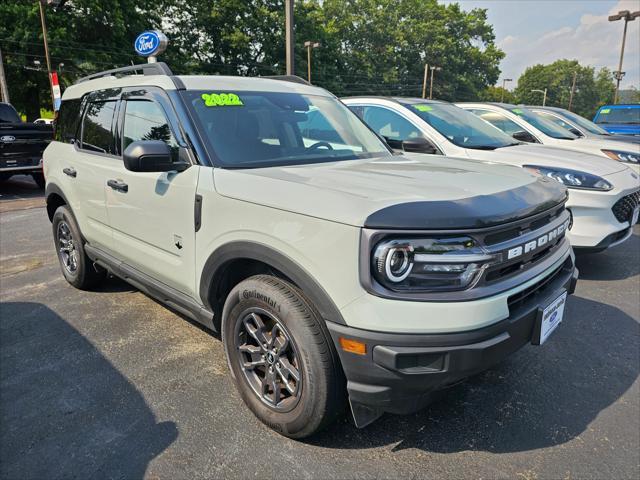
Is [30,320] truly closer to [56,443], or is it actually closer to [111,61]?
[56,443]

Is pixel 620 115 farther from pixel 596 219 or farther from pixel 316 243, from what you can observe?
pixel 316 243

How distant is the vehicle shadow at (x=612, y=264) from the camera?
16.1ft

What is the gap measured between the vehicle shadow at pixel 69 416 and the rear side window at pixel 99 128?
1.48 meters

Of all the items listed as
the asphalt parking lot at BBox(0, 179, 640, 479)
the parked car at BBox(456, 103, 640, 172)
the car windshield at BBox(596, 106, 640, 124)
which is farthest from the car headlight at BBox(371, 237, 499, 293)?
the car windshield at BBox(596, 106, 640, 124)

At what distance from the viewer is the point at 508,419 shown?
253 centimetres

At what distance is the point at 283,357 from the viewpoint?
7.55 feet

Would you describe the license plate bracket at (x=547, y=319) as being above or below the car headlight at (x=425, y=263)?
below

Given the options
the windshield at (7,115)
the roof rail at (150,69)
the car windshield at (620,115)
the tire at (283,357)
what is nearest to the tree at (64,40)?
the windshield at (7,115)

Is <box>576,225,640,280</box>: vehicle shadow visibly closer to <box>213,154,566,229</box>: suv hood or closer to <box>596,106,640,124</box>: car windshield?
<box>213,154,566,229</box>: suv hood

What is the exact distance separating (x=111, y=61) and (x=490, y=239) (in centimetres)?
3243

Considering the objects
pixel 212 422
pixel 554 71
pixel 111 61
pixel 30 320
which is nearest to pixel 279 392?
pixel 212 422

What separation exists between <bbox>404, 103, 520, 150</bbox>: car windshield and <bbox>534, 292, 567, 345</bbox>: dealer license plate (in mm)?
3339

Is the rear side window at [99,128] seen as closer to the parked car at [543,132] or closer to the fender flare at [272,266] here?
the fender flare at [272,266]

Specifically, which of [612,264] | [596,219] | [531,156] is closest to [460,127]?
[531,156]
